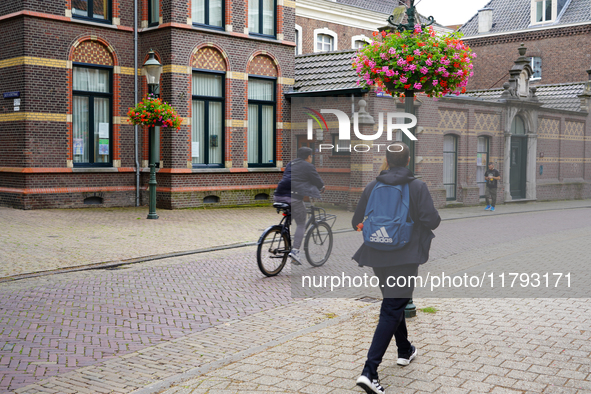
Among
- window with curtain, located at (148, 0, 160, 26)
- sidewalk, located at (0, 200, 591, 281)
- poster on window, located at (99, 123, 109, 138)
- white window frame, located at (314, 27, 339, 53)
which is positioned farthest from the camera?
white window frame, located at (314, 27, 339, 53)

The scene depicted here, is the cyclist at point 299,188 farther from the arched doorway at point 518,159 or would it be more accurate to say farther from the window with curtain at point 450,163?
the arched doorway at point 518,159

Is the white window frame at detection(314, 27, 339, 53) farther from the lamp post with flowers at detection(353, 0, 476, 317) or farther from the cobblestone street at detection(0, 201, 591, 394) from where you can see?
the lamp post with flowers at detection(353, 0, 476, 317)

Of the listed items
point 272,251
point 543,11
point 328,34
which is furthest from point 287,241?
point 543,11

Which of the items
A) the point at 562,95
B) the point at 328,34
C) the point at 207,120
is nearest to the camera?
the point at 207,120

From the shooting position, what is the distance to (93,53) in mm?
18047

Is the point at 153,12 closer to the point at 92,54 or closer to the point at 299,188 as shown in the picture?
the point at 92,54

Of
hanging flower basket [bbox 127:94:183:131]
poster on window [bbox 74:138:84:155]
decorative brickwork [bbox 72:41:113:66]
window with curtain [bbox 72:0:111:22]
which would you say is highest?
window with curtain [bbox 72:0:111:22]

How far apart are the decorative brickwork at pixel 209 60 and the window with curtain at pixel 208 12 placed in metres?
0.87

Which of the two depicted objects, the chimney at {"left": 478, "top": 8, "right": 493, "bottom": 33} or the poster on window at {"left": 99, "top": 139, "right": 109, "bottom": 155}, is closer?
the poster on window at {"left": 99, "top": 139, "right": 109, "bottom": 155}

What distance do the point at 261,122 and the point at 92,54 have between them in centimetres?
579

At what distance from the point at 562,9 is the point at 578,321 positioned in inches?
1368

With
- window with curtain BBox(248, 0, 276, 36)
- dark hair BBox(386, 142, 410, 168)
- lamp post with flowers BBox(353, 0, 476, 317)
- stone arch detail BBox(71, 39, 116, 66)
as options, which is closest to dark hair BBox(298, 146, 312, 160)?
lamp post with flowers BBox(353, 0, 476, 317)

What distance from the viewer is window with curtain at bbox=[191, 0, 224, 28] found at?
18797 mm

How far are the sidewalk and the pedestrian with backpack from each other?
3.32 m
